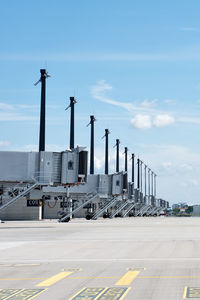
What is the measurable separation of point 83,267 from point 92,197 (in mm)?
75496

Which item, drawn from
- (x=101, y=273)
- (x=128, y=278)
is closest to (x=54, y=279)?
(x=101, y=273)

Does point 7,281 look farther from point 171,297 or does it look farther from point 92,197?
point 92,197

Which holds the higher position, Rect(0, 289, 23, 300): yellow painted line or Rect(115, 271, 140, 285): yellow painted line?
Rect(115, 271, 140, 285): yellow painted line

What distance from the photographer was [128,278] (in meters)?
16.1

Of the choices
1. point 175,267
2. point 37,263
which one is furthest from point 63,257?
point 175,267

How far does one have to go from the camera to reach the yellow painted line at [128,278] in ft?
49.8

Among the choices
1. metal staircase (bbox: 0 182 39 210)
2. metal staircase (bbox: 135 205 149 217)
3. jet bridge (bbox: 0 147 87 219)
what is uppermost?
jet bridge (bbox: 0 147 87 219)

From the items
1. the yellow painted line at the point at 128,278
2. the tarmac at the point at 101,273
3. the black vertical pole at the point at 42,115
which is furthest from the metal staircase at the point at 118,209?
the yellow painted line at the point at 128,278

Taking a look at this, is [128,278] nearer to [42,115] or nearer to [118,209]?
[42,115]

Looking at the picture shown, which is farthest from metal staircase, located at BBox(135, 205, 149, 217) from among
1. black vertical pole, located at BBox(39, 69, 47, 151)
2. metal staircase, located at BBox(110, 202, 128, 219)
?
black vertical pole, located at BBox(39, 69, 47, 151)

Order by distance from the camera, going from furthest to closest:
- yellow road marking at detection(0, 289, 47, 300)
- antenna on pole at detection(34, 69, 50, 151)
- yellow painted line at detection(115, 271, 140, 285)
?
antenna on pole at detection(34, 69, 50, 151), yellow painted line at detection(115, 271, 140, 285), yellow road marking at detection(0, 289, 47, 300)

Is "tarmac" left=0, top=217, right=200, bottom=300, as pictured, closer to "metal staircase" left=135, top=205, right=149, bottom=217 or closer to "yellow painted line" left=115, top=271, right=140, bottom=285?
"yellow painted line" left=115, top=271, right=140, bottom=285

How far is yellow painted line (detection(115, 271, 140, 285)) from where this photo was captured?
1517 centimetres

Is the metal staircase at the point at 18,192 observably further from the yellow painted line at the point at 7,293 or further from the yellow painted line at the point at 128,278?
the yellow painted line at the point at 7,293
